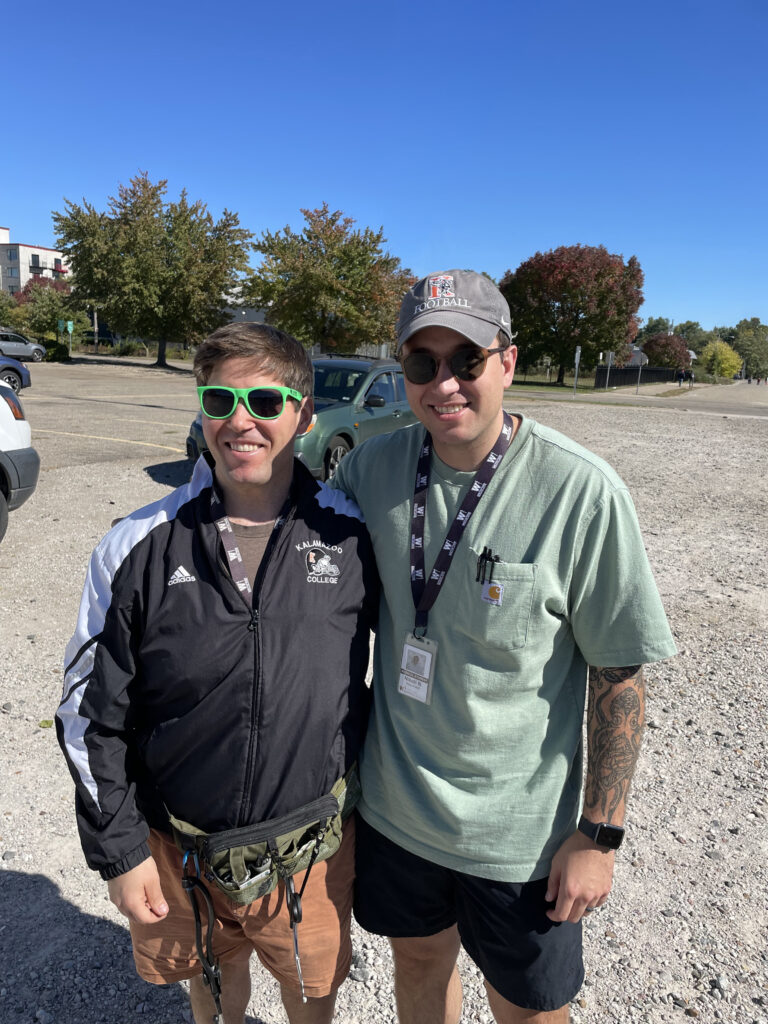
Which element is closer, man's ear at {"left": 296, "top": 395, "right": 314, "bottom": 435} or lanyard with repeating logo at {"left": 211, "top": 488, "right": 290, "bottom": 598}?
lanyard with repeating logo at {"left": 211, "top": 488, "right": 290, "bottom": 598}

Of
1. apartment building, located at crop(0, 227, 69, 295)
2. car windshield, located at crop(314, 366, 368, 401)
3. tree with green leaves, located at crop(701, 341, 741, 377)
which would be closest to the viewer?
car windshield, located at crop(314, 366, 368, 401)

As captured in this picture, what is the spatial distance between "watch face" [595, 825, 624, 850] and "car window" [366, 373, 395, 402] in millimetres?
8391

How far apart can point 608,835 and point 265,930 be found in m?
0.91

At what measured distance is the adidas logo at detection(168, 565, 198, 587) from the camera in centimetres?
166

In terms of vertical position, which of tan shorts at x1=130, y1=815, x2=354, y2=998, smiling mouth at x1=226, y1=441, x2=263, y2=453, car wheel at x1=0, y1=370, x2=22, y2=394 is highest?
Answer: smiling mouth at x1=226, y1=441, x2=263, y2=453

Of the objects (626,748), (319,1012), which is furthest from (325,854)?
(626,748)

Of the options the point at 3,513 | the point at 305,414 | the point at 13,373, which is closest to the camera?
the point at 305,414

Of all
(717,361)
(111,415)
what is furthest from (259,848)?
(717,361)

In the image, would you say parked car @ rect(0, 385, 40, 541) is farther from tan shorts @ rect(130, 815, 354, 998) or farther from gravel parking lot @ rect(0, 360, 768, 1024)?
tan shorts @ rect(130, 815, 354, 998)

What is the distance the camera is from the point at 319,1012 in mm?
1988

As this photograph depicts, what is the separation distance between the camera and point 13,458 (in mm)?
5992

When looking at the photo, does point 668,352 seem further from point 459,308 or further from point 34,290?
point 459,308

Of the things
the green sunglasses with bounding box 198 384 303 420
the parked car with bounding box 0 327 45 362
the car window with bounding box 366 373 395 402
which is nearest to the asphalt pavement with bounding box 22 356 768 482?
the parked car with bounding box 0 327 45 362

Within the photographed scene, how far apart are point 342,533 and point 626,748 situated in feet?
2.84
